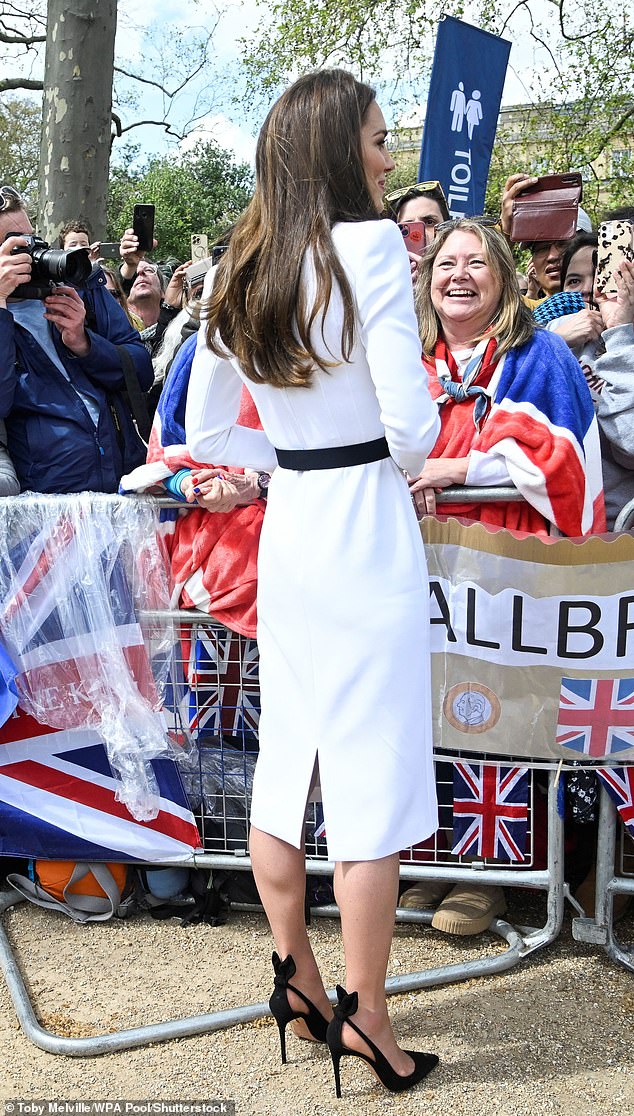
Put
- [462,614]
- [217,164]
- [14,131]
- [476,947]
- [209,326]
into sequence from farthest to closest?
[217,164]
[14,131]
[476,947]
[462,614]
[209,326]

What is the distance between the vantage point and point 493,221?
127 inches

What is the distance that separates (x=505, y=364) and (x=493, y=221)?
1.64 feet

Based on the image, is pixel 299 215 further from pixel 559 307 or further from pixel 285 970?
pixel 559 307

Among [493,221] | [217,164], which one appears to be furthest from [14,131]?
[493,221]

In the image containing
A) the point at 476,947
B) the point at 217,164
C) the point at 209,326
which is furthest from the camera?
the point at 217,164

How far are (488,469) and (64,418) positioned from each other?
1571 millimetres

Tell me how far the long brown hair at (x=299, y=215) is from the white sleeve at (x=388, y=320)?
0.11 ft

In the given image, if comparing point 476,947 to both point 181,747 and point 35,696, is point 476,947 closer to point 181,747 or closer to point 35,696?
point 181,747

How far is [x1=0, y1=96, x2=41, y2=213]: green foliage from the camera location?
28.0 meters

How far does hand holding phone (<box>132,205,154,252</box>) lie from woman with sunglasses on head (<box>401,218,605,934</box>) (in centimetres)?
191

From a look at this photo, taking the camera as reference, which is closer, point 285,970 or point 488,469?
point 285,970


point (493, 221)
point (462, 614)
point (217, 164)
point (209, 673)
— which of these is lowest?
point (209, 673)

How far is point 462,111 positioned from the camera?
5148 millimetres

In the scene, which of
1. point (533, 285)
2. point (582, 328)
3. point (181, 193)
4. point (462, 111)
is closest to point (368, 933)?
point (582, 328)
